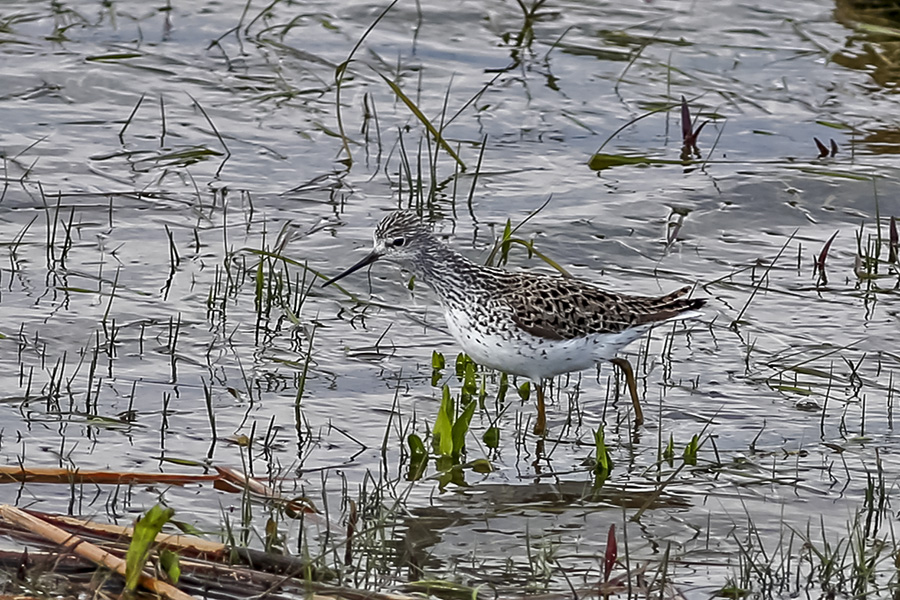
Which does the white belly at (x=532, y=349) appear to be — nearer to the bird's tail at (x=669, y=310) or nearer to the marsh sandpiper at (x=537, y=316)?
the marsh sandpiper at (x=537, y=316)

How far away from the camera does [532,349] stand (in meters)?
7.39

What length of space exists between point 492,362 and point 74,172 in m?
4.56

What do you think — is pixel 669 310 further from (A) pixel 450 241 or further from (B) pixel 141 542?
(B) pixel 141 542

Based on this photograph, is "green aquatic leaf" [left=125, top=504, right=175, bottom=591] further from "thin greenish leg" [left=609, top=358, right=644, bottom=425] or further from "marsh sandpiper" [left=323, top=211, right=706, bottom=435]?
"thin greenish leg" [left=609, top=358, right=644, bottom=425]

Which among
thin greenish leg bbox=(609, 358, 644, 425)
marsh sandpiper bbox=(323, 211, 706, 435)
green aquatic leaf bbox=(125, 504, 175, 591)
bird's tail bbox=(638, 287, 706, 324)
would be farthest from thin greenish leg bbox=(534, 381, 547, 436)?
green aquatic leaf bbox=(125, 504, 175, 591)

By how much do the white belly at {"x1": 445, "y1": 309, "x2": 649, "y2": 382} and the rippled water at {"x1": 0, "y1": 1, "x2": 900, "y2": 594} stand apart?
0.34 metres

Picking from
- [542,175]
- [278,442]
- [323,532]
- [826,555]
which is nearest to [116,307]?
[278,442]

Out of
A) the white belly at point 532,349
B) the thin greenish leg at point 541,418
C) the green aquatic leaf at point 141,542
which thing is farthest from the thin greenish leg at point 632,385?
the green aquatic leaf at point 141,542

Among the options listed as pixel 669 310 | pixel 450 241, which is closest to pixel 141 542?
pixel 669 310

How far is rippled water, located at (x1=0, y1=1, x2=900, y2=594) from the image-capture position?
6.83 m

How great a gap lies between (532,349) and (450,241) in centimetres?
282

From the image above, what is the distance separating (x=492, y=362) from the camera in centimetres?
745

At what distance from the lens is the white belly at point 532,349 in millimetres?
7395

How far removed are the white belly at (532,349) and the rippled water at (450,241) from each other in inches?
13.3
